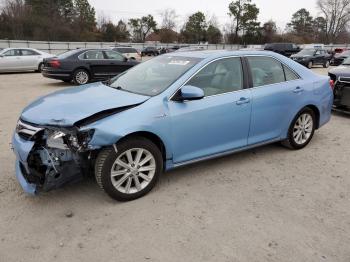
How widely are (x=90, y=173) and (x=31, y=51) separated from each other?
16.9m

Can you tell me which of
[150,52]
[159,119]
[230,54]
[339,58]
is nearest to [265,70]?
[230,54]

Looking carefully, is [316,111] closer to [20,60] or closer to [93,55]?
[93,55]

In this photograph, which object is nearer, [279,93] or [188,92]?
[188,92]

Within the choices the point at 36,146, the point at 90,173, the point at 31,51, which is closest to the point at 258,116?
the point at 90,173

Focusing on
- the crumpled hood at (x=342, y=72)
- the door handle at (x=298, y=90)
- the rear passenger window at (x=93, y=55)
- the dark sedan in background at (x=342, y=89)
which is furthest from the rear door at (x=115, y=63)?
the door handle at (x=298, y=90)

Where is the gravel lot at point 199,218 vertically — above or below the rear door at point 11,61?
below

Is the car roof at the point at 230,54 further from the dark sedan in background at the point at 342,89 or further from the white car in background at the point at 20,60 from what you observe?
the white car in background at the point at 20,60

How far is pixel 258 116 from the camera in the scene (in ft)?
15.4

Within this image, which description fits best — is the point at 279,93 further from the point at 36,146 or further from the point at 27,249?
the point at 27,249

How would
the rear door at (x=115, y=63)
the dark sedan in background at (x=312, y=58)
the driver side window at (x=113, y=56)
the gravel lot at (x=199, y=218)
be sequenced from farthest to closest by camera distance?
the dark sedan in background at (x=312, y=58), the driver side window at (x=113, y=56), the rear door at (x=115, y=63), the gravel lot at (x=199, y=218)

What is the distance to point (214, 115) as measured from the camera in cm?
422

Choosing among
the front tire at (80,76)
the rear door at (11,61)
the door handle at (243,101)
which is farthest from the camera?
the rear door at (11,61)

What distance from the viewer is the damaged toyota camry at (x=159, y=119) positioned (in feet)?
11.6

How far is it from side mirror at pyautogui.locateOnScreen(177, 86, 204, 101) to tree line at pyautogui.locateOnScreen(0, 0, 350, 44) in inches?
2122
